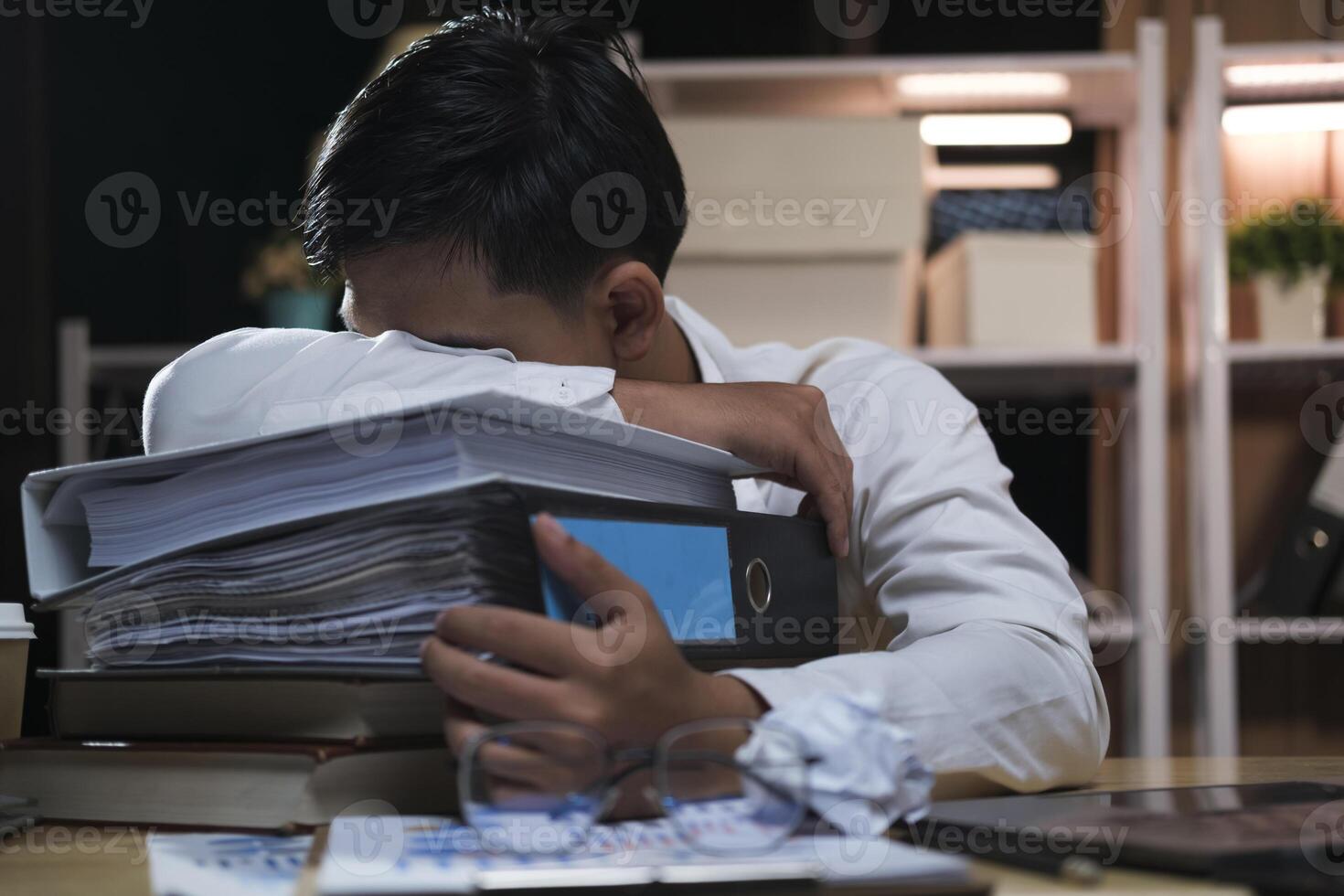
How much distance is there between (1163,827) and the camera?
441 mm

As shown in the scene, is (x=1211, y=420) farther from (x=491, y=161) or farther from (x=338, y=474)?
(x=338, y=474)

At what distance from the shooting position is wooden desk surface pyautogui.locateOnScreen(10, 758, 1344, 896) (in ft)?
1.24

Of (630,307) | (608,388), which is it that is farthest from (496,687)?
(630,307)

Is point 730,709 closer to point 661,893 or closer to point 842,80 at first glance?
Result: point 661,893

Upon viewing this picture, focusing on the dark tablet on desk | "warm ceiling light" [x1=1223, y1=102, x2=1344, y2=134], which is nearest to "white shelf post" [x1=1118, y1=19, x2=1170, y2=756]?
"warm ceiling light" [x1=1223, y1=102, x2=1344, y2=134]

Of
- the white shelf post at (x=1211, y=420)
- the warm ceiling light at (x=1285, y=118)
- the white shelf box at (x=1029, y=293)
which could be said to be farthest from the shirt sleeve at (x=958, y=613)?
the warm ceiling light at (x=1285, y=118)

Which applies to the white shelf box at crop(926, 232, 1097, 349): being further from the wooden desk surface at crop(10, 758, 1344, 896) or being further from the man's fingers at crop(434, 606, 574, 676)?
the man's fingers at crop(434, 606, 574, 676)

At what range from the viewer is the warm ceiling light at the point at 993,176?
92.6 inches

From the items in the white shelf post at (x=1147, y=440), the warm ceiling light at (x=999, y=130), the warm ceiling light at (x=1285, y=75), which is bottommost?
the white shelf post at (x=1147, y=440)

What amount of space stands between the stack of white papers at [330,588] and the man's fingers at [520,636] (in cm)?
2

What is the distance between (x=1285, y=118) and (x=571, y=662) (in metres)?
2.32

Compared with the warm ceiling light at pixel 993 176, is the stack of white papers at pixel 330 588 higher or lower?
lower

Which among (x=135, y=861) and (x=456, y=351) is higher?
(x=456, y=351)

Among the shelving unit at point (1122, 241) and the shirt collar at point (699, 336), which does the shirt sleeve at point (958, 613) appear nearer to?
the shirt collar at point (699, 336)
